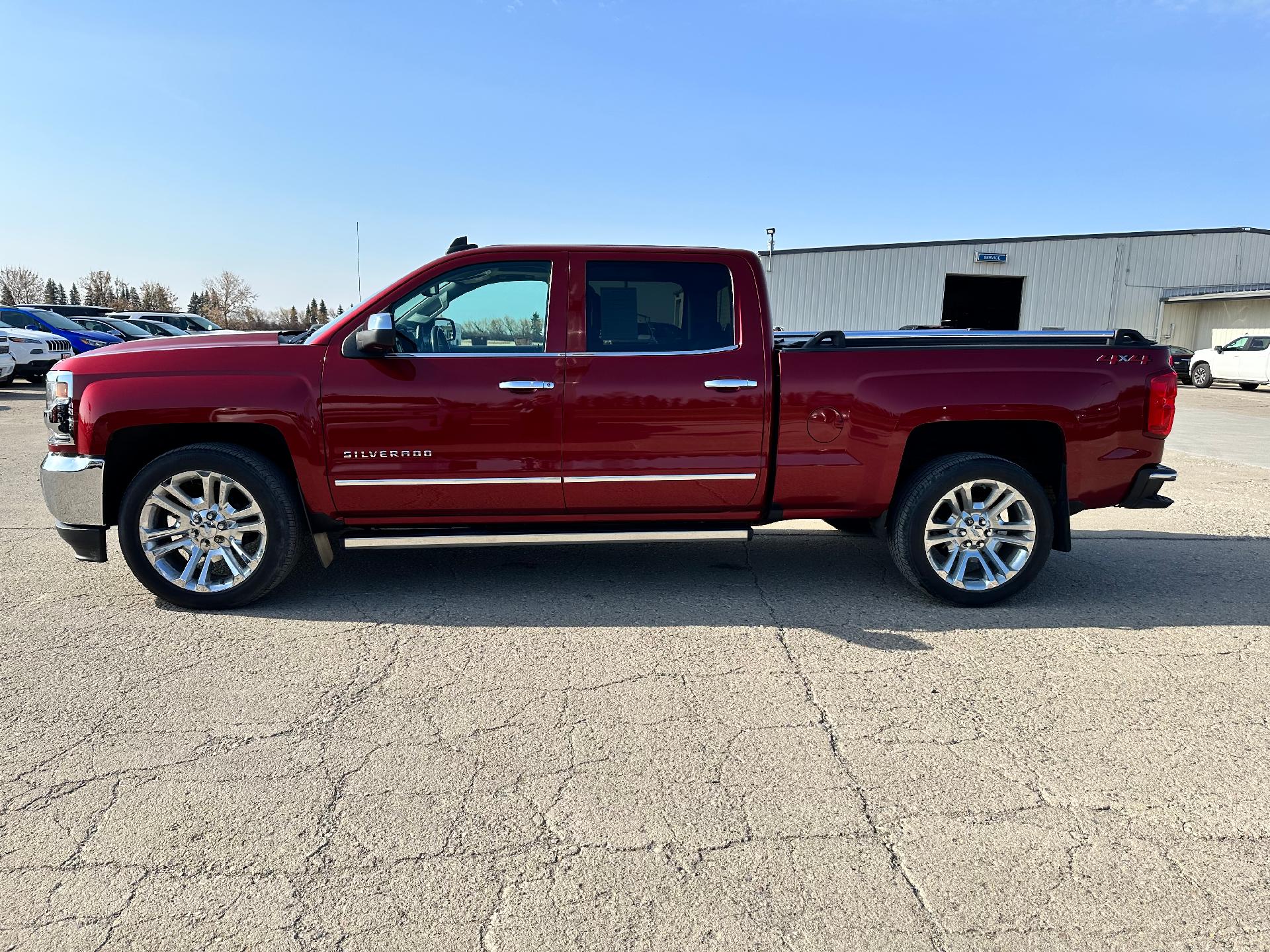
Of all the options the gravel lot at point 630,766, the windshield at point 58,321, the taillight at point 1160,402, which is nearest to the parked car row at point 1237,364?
the gravel lot at point 630,766

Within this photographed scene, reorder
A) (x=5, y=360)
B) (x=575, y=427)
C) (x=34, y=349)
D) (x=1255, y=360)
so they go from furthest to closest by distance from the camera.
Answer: (x=1255, y=360)
(x=34, y=349)
(x=5, y=360)
(x=575, y=427)

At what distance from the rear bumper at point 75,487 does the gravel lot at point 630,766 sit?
1.58 feet

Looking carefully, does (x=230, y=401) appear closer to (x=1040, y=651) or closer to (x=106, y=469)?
(x=106, y=469)

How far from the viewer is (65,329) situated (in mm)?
21344

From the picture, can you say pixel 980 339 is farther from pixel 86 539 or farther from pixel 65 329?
pixel 65 329

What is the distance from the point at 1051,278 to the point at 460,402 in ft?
121

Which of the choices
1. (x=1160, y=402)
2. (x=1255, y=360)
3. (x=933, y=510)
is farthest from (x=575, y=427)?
(x=1255, y=360)

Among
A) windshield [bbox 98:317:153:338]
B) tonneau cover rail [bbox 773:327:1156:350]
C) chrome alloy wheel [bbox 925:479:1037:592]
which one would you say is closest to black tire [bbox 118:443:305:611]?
tonneau cover rail [bbox 773:327:1156:350]

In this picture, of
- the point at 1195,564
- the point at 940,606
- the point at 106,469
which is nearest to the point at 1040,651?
the point at 940,606

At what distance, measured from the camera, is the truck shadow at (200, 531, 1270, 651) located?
4.60 m

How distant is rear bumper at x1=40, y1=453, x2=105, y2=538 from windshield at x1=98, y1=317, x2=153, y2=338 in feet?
75.8

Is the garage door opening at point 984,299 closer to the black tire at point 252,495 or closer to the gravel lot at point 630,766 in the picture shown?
the gravel lot at point 630,766

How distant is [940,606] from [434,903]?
3402mm

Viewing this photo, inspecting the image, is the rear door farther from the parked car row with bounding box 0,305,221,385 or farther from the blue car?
the blue car
